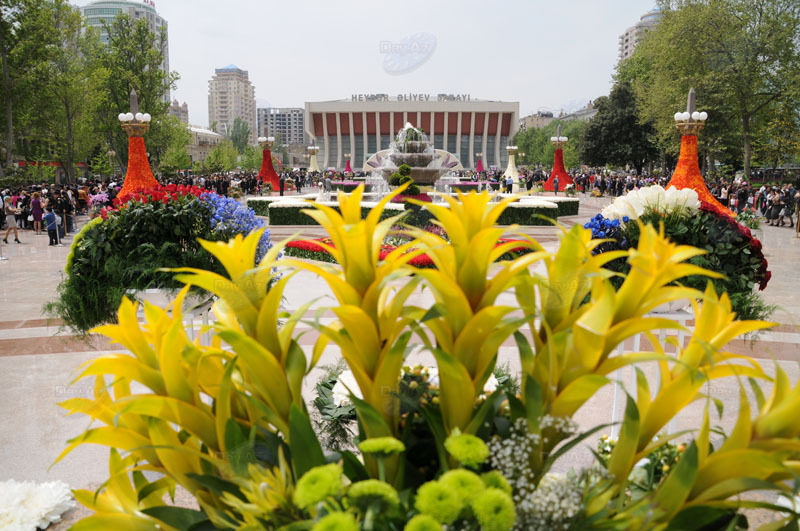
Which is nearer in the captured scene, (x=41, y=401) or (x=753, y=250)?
(x=753, y=250)

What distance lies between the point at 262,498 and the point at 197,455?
241 millimetres

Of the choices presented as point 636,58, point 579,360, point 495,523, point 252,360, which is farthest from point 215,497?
point 636,58

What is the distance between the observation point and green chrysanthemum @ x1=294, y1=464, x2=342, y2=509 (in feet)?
3.22

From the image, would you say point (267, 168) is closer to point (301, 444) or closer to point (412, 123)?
point (301, 444)

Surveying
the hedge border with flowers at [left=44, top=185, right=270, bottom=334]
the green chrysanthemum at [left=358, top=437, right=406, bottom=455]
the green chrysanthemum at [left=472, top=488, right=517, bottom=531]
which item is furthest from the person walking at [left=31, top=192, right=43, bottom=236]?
the green chrysanthemum at [left=472, top=488, right=517, bottom=531]

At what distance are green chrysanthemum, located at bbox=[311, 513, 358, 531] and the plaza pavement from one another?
56 centimetres

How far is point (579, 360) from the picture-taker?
1.21 meters

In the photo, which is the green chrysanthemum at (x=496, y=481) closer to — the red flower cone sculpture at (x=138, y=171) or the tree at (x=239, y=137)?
the red flower cone sculpture at (x=138, y=171)

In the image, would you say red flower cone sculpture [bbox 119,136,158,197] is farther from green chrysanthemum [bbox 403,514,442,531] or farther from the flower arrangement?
green chrysanthemum [bbox 403,514,442,531]

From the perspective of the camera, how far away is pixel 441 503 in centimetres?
94

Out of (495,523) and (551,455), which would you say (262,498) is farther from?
(551,455)

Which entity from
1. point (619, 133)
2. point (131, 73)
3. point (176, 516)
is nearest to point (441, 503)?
point (176, 516)

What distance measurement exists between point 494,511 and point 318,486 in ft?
0.96

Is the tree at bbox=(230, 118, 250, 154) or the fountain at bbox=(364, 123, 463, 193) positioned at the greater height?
the tree at bbox=(230, 118, 250, 154)
